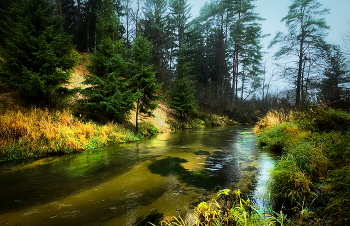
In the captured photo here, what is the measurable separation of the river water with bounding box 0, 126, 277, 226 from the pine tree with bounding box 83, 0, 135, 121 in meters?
3.79

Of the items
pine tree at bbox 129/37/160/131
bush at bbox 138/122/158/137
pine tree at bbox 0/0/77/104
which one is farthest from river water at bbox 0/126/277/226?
pine tree at bbox 129/37/160/131

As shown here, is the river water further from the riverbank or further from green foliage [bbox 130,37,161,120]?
green foliage [bbox 130,37,161,120]

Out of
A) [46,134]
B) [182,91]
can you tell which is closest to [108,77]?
[46,134]

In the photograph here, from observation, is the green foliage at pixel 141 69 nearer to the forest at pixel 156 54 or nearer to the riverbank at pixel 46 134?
the forest at pixel 156 54

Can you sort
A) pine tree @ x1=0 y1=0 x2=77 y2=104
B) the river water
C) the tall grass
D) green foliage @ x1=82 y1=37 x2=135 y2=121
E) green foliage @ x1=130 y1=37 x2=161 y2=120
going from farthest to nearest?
1. green foliage @ x1=130 y1=37 x2=161 y2=120
2. green foliage @ x1=82 y1=37 x2=135 y2=121
3. pine tree @ x1=0 y1=0 x2=77 y2=104
4. the tall grass
5. the river water

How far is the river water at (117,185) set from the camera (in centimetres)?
309

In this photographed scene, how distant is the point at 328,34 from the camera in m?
17.4

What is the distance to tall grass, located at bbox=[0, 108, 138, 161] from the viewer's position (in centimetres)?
645

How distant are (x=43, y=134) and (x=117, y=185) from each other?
4.81 metres

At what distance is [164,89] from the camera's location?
25.2 meters

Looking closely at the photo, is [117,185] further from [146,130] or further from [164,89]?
[164,89]

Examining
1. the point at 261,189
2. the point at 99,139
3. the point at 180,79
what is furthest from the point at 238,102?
the point at 261,189

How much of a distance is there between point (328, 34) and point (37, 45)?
→ 23.9 metres

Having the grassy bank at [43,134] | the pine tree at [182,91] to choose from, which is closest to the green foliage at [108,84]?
the grassy bank at [43,134]
